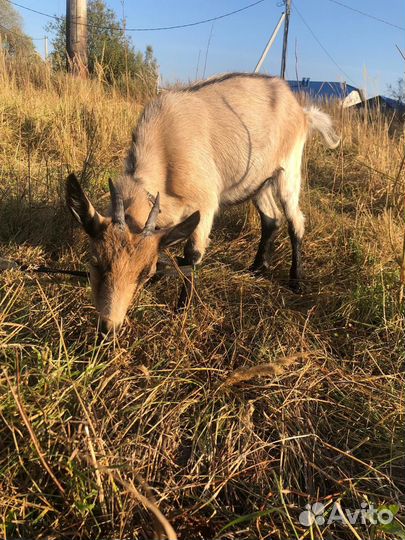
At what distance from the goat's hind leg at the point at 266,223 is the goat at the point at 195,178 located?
11mm

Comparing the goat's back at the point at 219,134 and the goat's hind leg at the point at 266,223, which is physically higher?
the goat's back at the point at 219,134

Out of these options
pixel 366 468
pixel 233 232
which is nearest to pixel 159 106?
pixel 233 232

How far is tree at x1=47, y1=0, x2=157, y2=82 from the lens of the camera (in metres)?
7.20

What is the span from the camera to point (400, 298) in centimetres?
273

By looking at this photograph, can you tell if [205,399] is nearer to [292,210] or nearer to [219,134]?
[219,134]

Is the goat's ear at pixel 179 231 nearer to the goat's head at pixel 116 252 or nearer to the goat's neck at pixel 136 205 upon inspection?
the goat's head at pixel 116 252

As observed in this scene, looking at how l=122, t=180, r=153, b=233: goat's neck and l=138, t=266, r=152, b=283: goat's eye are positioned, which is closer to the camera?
l=138, t=266, r=152, b=283: goat's eye

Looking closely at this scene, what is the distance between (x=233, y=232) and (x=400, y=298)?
227 centimetres

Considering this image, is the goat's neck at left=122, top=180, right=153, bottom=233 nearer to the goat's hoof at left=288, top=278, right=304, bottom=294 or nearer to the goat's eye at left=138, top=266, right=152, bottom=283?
the goat's eye at left=138, top=266, right=152, bottom=283

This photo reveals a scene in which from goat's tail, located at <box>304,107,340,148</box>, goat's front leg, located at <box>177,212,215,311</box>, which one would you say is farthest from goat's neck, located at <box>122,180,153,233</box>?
goat's tail, located at <box>304,107,340,148</box>

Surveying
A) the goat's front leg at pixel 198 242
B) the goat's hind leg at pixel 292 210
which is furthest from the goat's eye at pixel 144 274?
the goat's hind leg at pixel 292 210

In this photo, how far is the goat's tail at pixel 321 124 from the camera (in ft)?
14.5

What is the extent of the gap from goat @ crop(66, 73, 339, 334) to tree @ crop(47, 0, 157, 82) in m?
2.62

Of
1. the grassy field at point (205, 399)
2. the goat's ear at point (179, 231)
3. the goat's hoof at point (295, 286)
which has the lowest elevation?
the grassy field at point (205, 399)
